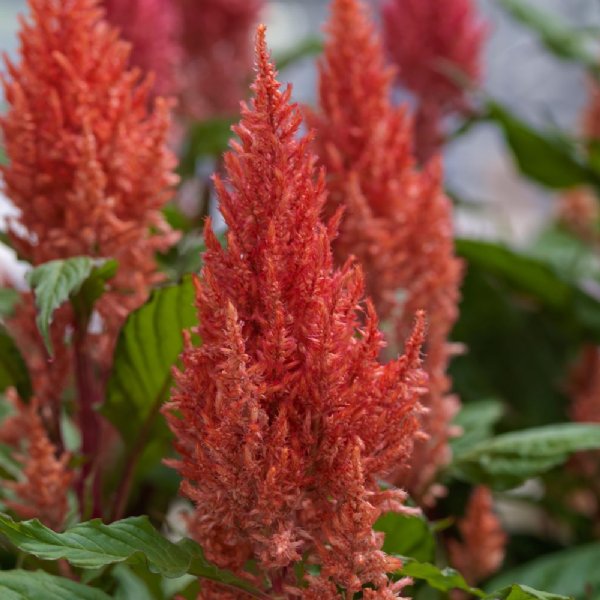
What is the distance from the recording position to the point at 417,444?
1.28m

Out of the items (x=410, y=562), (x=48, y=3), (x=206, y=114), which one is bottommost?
(x=410, y=562)

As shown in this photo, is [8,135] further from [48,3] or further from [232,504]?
[232,504]

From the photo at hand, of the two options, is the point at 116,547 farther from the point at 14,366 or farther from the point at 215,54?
the point at 215,54

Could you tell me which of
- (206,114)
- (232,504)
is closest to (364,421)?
(232,504)

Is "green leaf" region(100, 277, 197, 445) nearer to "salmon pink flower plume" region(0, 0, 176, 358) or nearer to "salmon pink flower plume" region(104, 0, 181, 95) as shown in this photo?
"salmon pink flower plume" region(0, 0, 176, 358)

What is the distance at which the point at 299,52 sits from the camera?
2.19 metres

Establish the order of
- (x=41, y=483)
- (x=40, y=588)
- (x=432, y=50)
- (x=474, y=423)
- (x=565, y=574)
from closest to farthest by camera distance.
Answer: (x=40, y=588) → (x=41, y=483) → (x=565, y=574) → (x=474, y=423) → (x=432, y=50)

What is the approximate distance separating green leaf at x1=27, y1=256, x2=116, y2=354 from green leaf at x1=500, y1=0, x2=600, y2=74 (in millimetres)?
1379

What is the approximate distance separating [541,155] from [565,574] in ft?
2.71

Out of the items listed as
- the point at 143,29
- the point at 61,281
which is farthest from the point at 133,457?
the point at 143,29

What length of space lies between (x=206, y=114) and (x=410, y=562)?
59.5 inches

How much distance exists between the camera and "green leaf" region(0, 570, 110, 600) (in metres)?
0.89

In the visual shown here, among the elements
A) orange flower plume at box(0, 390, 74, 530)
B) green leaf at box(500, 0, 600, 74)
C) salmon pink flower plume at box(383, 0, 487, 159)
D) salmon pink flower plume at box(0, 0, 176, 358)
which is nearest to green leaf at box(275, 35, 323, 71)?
salmon pink flower plume at box(383, 0, 487, 159)

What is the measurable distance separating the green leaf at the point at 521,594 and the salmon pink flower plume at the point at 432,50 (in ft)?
3.85
